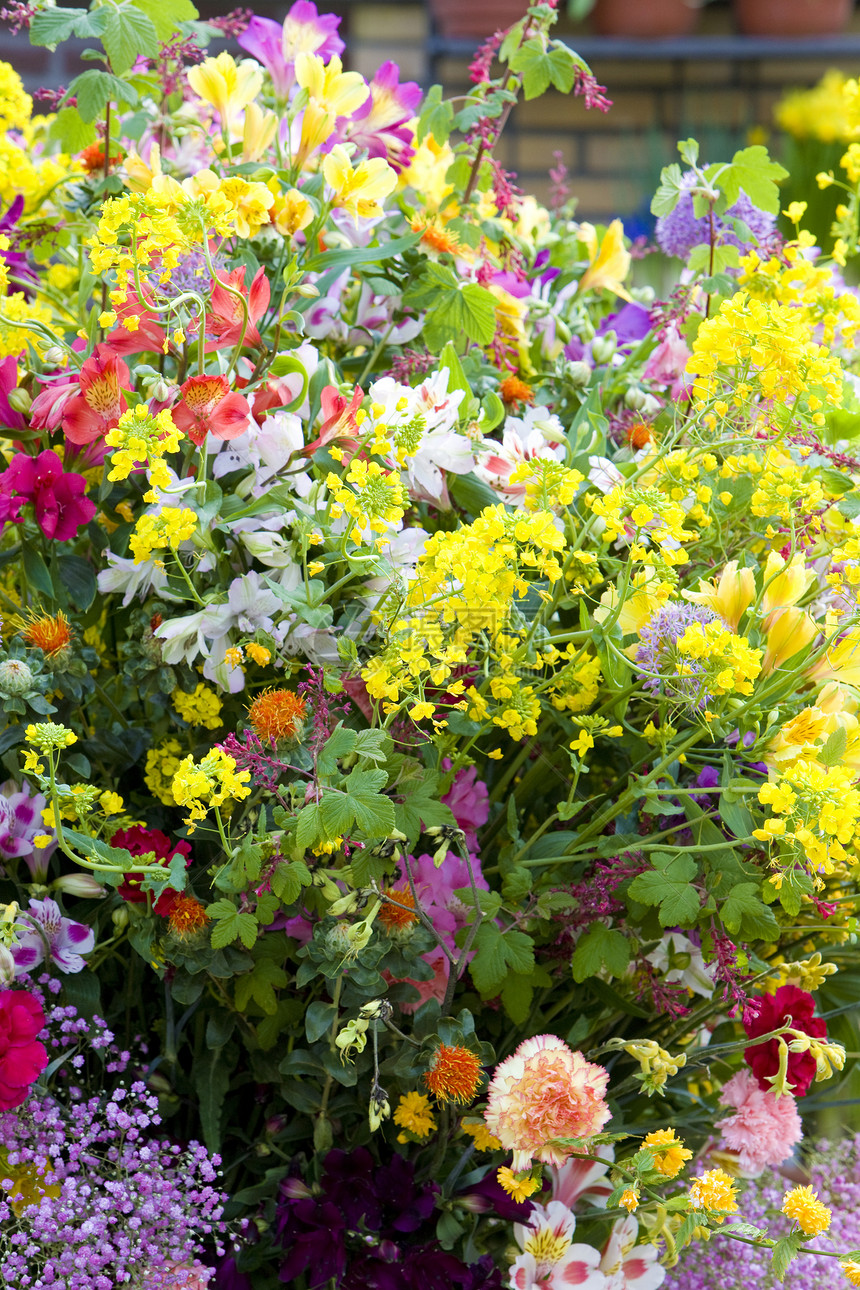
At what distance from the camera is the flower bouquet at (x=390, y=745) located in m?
0.64

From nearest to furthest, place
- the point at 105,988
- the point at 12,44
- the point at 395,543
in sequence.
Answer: the point at 395,543 < the point at 105,988 < the point at 12,44

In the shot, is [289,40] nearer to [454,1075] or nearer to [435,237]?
[435,237]

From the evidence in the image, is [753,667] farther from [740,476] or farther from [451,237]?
[451,237]

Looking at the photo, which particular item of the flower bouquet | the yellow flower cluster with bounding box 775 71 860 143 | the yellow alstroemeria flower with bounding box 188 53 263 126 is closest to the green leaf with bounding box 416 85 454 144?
the flower bouquet

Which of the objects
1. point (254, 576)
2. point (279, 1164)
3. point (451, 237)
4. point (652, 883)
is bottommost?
point (279, 1164)

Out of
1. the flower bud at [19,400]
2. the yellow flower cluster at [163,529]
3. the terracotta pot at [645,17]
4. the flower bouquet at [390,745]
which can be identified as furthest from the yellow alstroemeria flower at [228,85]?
the terracotta pot at [645,17]

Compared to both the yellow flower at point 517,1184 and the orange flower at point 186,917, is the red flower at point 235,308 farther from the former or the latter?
the yellow flower at point 517,1184

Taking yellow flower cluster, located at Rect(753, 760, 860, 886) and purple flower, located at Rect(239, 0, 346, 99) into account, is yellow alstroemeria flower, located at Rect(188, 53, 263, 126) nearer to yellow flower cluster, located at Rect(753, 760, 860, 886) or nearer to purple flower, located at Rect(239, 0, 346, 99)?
purple flower, located at Rect(239, 0, 346, 99)

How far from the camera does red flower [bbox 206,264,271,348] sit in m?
0.67

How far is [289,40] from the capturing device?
0.87 m

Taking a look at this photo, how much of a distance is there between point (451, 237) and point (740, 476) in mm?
259

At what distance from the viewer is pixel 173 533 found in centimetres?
61

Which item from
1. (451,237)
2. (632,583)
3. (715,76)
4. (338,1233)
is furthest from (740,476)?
(715,76)

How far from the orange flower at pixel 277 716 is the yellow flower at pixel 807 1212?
0.36 meters
